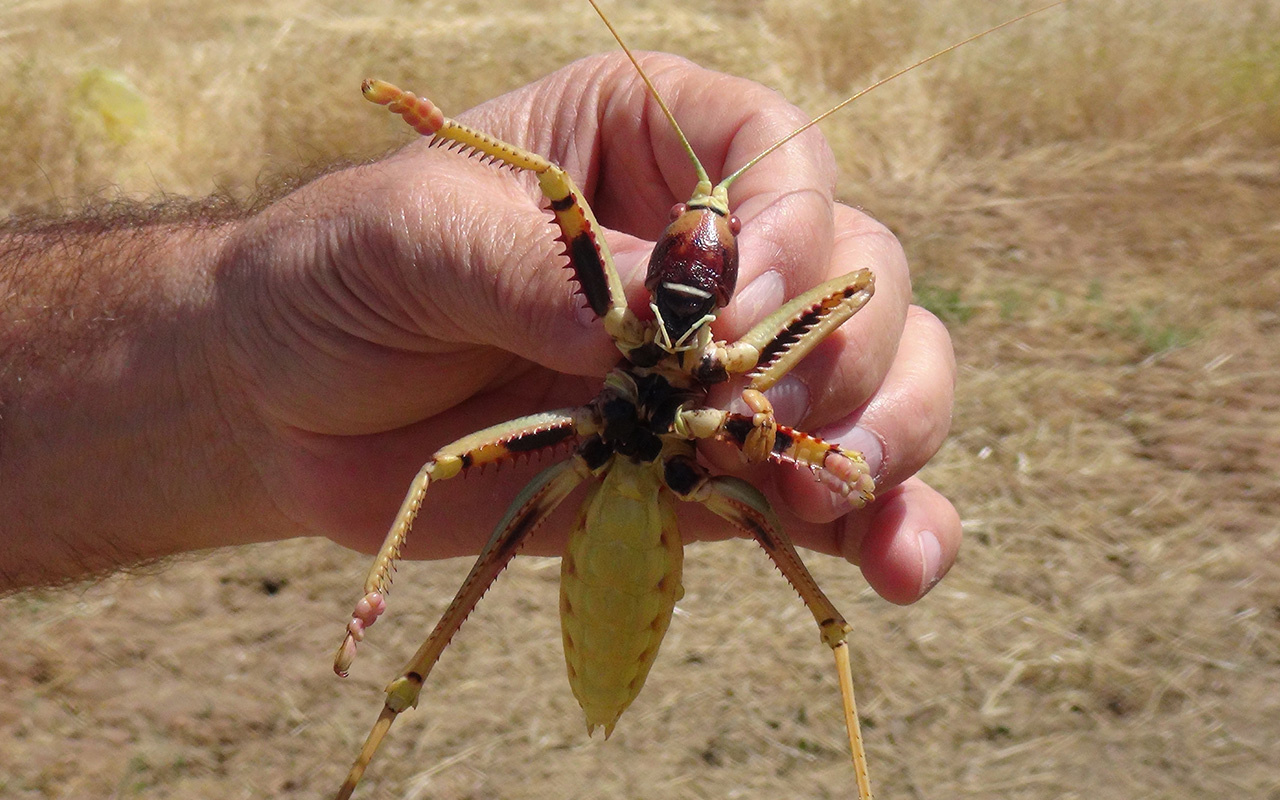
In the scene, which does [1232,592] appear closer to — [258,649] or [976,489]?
[976,489]

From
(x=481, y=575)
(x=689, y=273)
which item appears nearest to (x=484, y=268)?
(x=689, y=273)

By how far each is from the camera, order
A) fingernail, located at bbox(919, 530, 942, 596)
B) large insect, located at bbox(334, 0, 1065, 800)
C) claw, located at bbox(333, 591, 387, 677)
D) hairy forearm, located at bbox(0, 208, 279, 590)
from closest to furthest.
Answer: claw, located at bbox(333, 591, 387, 677)
large insect, located at bbox(334, 0, 1065, 800)
fingernail, located at bbox(919, 530, 942, 596)
hairy forearm, located at bbox(0, 208, 279, 590)

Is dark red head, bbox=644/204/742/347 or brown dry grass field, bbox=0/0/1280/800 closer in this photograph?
dark red head, bbox=644/204/742/347

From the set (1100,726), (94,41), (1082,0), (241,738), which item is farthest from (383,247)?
(1082,0)

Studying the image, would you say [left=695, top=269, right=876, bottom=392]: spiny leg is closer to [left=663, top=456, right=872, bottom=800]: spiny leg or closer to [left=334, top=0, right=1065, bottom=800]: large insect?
[left=334, top=0, right=1065, bottom=800]: large insect

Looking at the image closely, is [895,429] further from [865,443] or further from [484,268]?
[484,268]

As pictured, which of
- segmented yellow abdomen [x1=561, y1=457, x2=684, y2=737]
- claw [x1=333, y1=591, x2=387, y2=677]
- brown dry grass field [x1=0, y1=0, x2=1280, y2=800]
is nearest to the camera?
claw [x1=333, y1=591, x2=387, y2=677]

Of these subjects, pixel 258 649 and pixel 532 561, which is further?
pixel 532 561

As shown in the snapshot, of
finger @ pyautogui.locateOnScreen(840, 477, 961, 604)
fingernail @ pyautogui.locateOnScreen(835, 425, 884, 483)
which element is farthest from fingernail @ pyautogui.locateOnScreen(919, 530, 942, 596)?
fingernail @ pyautogui.locateOnScreen(835, 425, 884, 483)
